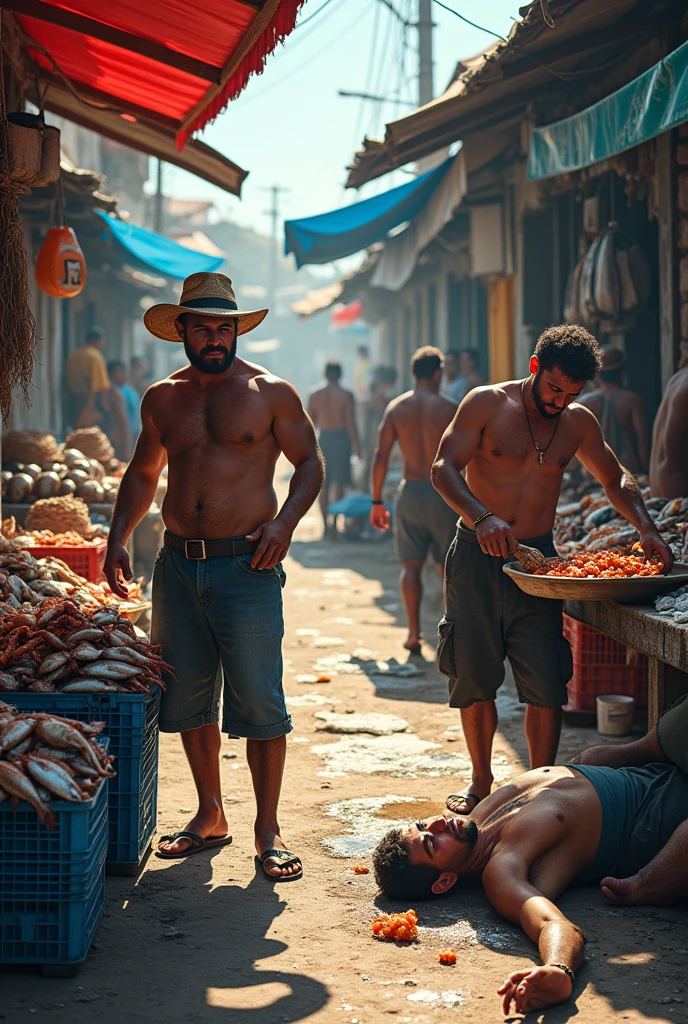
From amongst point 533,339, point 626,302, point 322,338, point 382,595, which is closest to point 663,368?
point 626,302

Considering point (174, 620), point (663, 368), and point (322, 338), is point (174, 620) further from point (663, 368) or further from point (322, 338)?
point (322, 338)

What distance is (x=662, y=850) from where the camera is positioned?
164 inches

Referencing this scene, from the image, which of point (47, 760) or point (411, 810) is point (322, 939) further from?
point (411, 810)

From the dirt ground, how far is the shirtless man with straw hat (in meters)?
0.30

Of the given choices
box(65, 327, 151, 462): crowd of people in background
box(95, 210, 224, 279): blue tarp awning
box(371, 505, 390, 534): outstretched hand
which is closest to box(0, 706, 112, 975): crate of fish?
box(371, 505, 390, 534): outstretched hand

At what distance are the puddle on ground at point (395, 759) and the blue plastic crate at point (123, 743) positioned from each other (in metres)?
1.62

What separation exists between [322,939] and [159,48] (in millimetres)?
4639

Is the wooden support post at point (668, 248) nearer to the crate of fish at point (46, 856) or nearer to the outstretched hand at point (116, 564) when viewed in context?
the outstretched hand at point (116, 564)

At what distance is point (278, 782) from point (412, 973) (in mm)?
1341

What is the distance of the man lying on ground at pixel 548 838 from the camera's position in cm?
417

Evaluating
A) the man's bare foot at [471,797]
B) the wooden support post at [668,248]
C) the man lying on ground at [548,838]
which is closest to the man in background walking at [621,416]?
the wooden support post at [668,248]

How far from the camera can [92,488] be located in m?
9.59

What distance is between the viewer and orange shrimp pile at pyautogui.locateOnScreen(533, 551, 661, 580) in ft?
16.3

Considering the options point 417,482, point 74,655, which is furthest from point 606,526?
point 74,655
